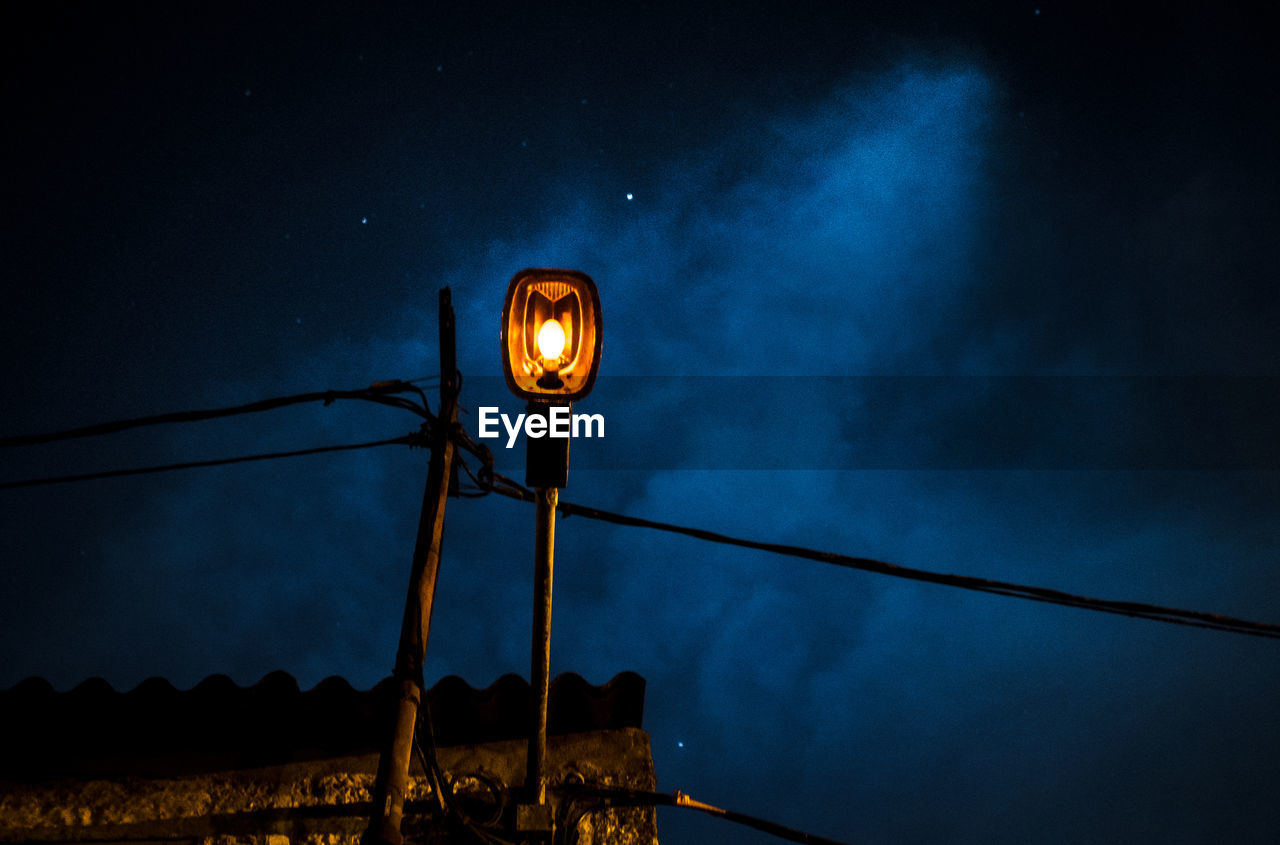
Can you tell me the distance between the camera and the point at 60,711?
516 cm

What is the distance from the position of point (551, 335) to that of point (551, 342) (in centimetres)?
4

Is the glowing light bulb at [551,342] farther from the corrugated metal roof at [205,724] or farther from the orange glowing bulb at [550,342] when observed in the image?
the corrugated metal roof at [205,724]

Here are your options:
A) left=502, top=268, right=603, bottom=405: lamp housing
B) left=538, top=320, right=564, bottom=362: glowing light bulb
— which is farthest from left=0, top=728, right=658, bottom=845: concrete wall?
left=538, top=320, right=564, bottom=362: glowing light bulb

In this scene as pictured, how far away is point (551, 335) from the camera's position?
4.32 metres

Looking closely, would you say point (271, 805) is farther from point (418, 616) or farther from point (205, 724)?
point (418, 616)

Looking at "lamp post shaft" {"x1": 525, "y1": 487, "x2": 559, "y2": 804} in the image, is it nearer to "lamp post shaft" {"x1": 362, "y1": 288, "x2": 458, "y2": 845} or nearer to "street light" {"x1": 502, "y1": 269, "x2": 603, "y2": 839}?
"street light" {"x1": 502, "y1": 269, "x2": 603, "y2": 839}

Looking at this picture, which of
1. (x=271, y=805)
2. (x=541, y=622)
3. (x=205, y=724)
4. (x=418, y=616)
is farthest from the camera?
(x=205, y=724)

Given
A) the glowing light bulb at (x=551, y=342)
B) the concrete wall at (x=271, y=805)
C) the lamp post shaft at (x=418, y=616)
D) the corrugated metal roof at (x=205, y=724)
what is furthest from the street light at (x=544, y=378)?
the corrugated metal roof at (x=205, y=724)

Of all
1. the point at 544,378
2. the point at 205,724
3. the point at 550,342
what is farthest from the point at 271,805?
the point at 550,342

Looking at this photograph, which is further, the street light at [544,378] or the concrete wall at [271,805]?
the concrete wall at [271,805]

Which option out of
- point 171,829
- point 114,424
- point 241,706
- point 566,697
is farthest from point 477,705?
point 114,424

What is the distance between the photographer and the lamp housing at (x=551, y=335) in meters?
4.30

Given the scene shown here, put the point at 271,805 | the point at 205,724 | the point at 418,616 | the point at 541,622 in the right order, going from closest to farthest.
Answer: the point at 418,616 → the point at 541,622 → the point at 271,805 → the point at 205,724

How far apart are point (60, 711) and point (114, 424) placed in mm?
2116
